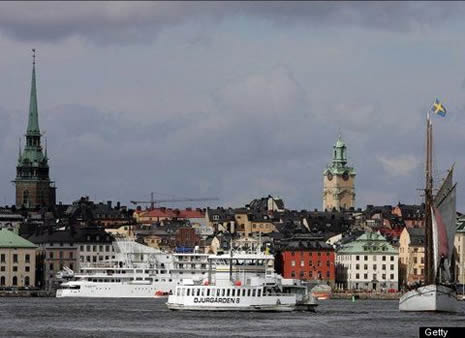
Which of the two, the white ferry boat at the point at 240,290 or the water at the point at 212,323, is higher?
the white ferry boat at the point at 240,290

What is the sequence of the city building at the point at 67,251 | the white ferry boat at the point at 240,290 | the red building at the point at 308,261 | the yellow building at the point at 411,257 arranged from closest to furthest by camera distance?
the white ferry boat at the point at 240,290 → the red building at the point at 308,261 → the city building at the point at 67,251 → the yellow building at the point at 411,257

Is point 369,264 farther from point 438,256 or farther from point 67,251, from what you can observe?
point 438,256

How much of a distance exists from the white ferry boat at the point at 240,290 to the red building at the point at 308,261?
268ft

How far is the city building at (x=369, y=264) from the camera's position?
194 meters

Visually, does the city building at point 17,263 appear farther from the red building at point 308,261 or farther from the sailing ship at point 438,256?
the sailing ship at point 438,256

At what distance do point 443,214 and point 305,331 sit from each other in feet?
83.7

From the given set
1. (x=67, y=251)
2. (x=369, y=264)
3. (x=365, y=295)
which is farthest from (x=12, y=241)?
(x=365, y=295)

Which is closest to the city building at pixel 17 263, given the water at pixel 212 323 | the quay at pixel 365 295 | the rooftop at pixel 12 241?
the rooftop at pixel 12 241

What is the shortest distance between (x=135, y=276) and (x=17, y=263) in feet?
72.5

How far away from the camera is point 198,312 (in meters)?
106

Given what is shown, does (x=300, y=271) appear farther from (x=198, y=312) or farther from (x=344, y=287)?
(x=198, y=312)

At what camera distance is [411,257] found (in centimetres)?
19488

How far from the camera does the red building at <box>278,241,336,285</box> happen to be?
192375 mm

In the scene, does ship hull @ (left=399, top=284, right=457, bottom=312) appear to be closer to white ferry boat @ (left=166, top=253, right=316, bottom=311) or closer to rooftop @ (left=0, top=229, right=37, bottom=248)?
white ferry boat @ (left=166, top=253, right=316, bottom=311)
